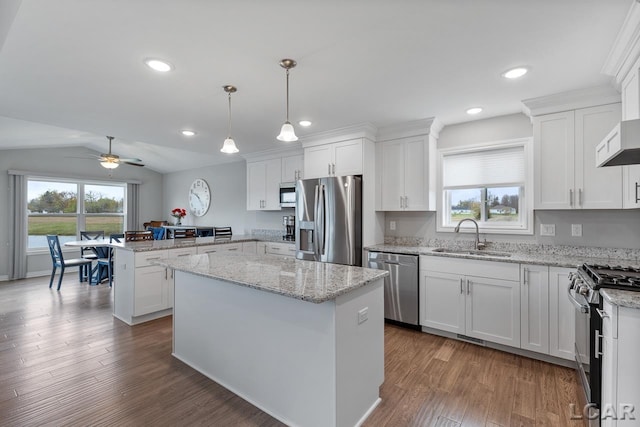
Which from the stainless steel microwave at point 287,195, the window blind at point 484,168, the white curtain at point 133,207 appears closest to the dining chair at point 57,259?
the white curtain at point 133,207

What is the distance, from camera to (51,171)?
6.26m

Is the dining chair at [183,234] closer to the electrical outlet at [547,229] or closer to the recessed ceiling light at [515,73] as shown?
the recessed ceiling light at [515,73]

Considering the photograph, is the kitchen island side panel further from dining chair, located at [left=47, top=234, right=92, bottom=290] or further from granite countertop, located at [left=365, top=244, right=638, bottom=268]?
dining chair, located at [left=47, top=234, right=92, bottom=290]

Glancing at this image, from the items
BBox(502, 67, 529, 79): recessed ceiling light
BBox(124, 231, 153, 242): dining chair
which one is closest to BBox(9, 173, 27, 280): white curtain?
BBox(124, 231, 153, 242): dining chair

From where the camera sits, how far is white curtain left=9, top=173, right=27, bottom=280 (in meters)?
5.75

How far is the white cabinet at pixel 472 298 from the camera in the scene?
269cm

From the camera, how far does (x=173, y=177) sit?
8.12m

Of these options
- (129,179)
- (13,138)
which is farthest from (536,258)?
(129,179)

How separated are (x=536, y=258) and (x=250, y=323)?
2.57m

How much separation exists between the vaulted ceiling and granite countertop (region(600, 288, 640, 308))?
1504mm

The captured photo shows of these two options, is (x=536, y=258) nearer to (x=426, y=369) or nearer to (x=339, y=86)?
(x=426, y=369)

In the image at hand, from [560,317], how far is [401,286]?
1400mm

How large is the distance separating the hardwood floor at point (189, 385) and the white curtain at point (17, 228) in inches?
136

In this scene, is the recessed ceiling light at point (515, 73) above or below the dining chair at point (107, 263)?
above
